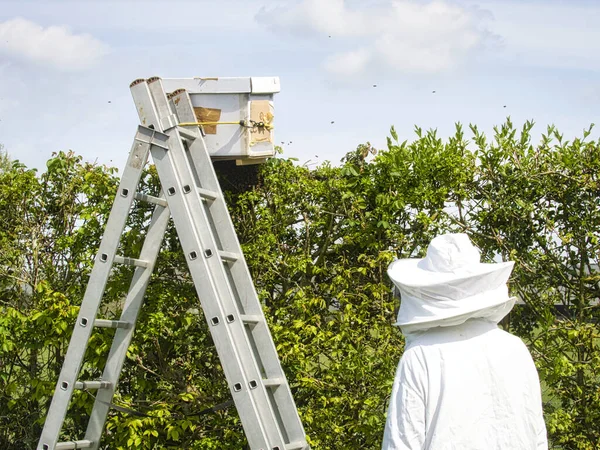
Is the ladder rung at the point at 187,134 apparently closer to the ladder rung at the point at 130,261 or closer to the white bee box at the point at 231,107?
the white bee box at the point at 231,107

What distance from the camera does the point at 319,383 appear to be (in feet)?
16.8

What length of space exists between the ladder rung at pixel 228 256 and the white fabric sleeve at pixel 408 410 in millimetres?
1750

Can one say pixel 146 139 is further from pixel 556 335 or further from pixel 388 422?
pixel 556 335

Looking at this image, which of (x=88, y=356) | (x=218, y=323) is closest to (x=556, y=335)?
(x=218, y=323)

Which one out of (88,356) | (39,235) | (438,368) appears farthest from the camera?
(39,235)

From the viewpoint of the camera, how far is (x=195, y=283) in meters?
4.48

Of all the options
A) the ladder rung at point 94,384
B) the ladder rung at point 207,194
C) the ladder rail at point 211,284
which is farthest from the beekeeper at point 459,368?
the ladder rung at point 94,384

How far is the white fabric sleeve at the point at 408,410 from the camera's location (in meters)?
2.97

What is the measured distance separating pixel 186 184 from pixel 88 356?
146 centimetres

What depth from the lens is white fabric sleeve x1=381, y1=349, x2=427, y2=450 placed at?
297cm

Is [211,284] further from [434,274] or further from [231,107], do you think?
[434,274]

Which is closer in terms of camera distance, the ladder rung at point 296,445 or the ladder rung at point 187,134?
the ladder rung at point 296,445

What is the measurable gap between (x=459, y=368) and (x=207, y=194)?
2.08 metres

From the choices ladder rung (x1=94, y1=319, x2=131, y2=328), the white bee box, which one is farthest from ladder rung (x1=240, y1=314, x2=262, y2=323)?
the white bee box
